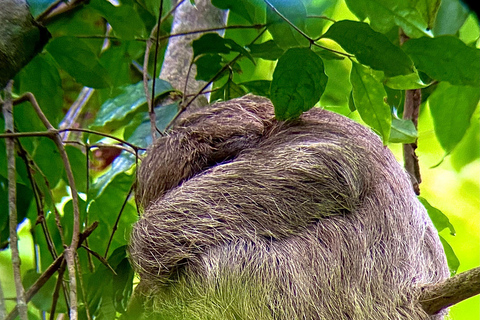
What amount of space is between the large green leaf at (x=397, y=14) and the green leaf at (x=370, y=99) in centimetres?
17

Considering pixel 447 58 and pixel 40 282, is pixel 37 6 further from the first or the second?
pixel 447 58

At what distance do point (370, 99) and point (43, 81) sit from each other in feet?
4.99

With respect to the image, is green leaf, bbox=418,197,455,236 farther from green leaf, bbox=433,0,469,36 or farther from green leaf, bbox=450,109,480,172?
green leaf, bbox=450,109,480,172

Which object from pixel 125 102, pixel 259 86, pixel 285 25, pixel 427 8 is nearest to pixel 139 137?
pixel 125 102

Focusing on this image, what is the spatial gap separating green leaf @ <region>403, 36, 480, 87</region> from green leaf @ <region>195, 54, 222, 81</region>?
101 centimetres

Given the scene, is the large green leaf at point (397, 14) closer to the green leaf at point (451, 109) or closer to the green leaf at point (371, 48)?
the green leaf at point (371, 48)

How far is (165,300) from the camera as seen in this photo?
2.22 metres

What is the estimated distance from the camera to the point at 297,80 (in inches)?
80.5

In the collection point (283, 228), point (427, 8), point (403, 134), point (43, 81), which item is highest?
point (427, 8)

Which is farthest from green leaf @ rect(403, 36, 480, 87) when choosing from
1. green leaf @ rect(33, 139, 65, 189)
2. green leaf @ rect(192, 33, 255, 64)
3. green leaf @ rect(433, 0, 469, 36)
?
green leaf @ rect(33, 139, 65, 189)

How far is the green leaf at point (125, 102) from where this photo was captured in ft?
9.18

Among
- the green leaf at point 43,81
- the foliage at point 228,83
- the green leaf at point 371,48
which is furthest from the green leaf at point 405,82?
the green leaf at point 43,81

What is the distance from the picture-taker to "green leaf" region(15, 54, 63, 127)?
2754mm

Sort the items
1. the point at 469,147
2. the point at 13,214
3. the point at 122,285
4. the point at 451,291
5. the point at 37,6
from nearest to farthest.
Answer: the point at 451,291
the point at 13,214
the point at 37,6
the point at 122,285
the point at 469,147
